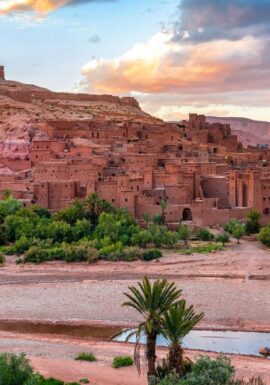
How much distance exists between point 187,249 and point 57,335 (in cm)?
1102

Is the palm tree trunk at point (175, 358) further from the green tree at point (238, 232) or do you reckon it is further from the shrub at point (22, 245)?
the shrub at point (22, 245)

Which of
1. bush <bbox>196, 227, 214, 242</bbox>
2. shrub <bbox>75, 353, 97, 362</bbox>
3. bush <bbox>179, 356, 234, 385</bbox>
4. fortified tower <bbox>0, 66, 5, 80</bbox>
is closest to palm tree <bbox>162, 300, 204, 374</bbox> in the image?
bush <bbox>179, 356, 234, 385</bbox>

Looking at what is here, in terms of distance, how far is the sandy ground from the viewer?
55.5 feet

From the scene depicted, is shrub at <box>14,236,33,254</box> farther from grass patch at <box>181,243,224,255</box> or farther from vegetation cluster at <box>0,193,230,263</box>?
grass patch at <box>181,243,224,255</box>

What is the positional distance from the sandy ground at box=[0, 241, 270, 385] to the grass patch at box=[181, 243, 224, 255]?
45 cm

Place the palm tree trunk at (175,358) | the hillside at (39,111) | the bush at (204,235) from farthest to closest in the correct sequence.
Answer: the hillside at (39,111), the bush at (204,235), the palm tree trunk at (175,358)

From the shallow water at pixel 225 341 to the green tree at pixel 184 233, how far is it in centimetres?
1087

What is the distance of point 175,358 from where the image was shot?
43.0 feet

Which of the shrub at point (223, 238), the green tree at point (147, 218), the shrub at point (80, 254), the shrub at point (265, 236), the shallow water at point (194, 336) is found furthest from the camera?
the green tree at point (147, 218)

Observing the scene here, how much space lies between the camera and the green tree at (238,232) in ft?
98.6

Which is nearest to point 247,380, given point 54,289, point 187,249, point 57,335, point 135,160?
point 57,335

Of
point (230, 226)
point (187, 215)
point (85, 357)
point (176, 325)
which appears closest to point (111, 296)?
point (85, 357)

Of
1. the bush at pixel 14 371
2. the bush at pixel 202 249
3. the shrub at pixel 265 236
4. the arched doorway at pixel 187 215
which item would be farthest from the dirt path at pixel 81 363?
the arched doorway at pixel 187 215

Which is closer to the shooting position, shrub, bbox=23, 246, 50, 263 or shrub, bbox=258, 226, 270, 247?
shrub, bbox=23, 246, 50, 263
